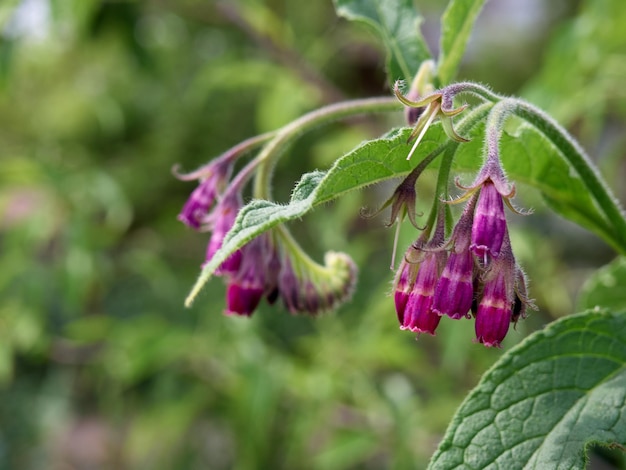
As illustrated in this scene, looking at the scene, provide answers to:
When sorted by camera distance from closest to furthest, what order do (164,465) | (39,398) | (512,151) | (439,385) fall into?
1. (512,151)
2. (439,385)
3. (164,465)
4. (39,398)

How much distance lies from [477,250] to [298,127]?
321 millimetres

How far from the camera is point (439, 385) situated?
8.93 ft

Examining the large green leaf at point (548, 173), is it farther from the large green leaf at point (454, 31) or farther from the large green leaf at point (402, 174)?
the large green leaf at point (454, 31)

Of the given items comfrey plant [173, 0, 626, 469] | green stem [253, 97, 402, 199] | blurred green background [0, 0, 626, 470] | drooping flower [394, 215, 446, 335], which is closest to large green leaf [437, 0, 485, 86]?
comfrey plant [173, 0, 626, 469]

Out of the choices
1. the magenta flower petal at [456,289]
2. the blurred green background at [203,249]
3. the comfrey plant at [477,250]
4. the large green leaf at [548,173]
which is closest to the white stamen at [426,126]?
the comfrey plant at [477,250]

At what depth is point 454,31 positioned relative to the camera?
3.44 feet

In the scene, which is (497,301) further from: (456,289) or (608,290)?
(608,290)

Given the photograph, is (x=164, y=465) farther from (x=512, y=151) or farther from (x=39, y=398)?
(x=512, y=151)

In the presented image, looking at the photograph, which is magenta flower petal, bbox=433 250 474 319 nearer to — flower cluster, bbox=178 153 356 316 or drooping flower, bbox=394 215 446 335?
drooping flower, bbox=394 215 446 335

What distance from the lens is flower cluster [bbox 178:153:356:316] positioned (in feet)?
3.32

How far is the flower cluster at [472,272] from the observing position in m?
0.72

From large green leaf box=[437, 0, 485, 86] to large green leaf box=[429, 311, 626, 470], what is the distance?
39 centimetres

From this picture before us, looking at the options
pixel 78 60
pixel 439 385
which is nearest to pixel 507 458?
pixel 439 385

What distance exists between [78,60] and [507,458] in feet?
16.5
